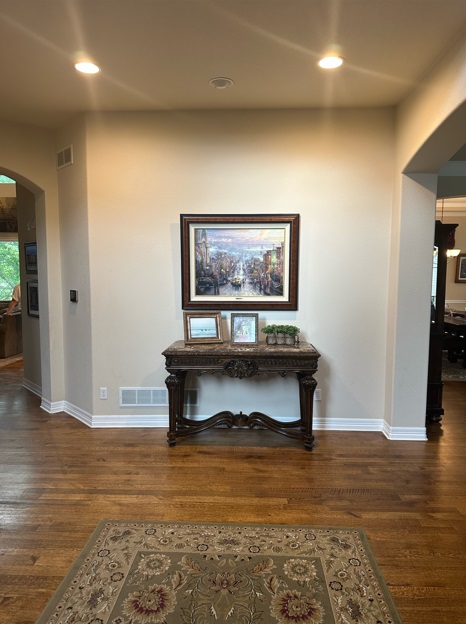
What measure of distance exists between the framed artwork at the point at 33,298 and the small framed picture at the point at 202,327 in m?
2.17

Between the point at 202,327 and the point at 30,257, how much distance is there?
101 inches

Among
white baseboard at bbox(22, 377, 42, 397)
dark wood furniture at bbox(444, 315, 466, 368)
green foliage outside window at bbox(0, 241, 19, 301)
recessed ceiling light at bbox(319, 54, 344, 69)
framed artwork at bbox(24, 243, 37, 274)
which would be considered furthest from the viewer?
green foliage outside window at bbox(0, 241, 19, 301)

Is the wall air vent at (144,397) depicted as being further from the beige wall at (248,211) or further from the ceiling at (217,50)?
the ceiling at (217,50)

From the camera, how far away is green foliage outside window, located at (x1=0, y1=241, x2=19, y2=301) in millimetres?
9320

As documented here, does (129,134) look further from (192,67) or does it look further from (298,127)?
(298,127)

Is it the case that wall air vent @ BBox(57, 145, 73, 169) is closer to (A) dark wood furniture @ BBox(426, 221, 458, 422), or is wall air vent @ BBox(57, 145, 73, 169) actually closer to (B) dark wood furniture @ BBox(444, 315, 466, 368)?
(A) dark wood furniture @ BBox(426, 221, 458, 422)

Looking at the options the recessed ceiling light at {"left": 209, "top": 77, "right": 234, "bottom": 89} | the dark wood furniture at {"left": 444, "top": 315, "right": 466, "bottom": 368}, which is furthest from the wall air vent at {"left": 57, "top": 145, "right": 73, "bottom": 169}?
the dark wood furniture at {"left": 444, "top": 315, "right": 466, "bottom": 368}

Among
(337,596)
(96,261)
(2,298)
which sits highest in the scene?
(96,261)

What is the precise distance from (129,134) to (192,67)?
107cm

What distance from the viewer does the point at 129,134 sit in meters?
3.69

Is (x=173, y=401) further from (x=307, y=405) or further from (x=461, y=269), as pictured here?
(x=461, y=269)

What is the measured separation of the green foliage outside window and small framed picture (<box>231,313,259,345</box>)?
754 cm

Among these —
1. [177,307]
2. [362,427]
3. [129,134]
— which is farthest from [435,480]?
[129,134]

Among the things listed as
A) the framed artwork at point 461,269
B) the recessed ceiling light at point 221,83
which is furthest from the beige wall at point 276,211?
the framed artwork at point 461,269
